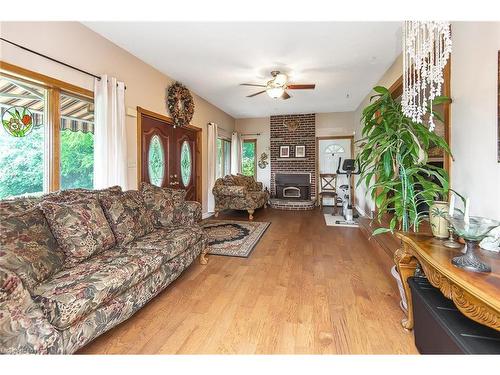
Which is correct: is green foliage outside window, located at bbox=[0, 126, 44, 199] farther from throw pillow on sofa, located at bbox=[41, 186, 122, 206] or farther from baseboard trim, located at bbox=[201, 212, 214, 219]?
baseboard trim, located at bbox=[201, 212, 214, 219]

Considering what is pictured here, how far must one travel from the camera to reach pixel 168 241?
2.26 metres

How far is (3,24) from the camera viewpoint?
1968mm

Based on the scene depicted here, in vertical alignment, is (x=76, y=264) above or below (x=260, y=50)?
below

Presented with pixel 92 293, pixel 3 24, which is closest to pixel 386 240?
pixel 92 293

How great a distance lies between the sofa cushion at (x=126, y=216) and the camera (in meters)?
2.13

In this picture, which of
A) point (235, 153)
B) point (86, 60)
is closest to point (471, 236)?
point (86, 60)

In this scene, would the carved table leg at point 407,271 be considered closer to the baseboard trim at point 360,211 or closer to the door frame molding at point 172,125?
the door frame molding at point 172,125

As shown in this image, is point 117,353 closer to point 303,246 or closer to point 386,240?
point 303,246

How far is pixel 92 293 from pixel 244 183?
5.04 meters

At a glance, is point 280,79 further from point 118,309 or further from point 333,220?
point 118,309

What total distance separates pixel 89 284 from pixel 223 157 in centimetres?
584

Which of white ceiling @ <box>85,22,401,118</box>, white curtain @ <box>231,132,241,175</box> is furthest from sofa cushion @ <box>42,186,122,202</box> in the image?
white curtain @ <box>231,132,241,175</box>

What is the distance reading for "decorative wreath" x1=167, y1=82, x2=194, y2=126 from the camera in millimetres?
4211

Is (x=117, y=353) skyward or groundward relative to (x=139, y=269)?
groundward
